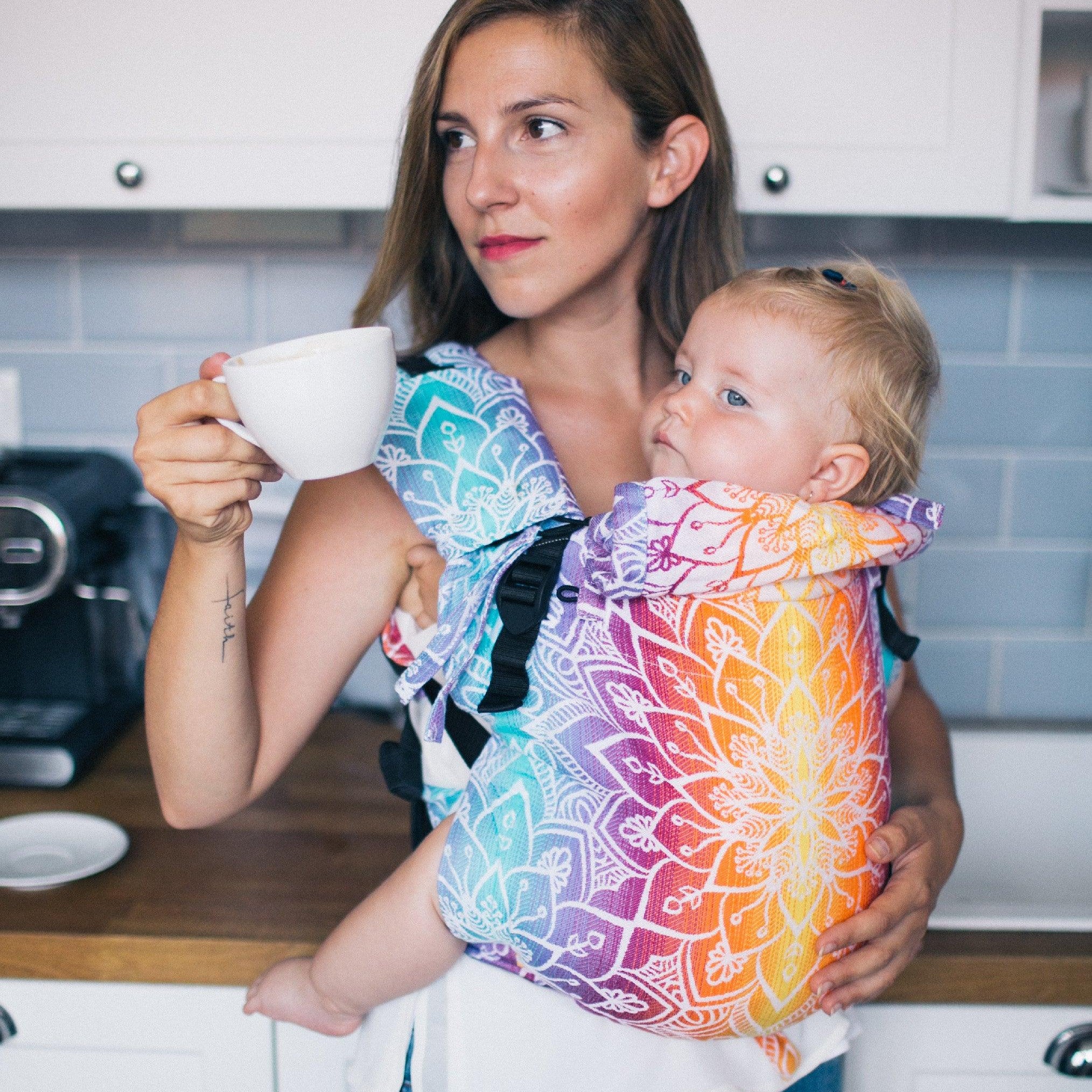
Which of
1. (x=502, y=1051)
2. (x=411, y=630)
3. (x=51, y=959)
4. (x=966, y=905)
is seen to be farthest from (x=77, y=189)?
(x=966, y=905)

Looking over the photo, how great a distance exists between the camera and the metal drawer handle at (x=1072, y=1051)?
1.14 metres

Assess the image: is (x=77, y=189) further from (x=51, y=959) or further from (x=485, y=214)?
(x=51, y=959)

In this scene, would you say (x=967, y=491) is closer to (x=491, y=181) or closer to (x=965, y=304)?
(x=965, y=304)

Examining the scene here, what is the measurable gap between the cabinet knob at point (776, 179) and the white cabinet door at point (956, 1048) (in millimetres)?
880

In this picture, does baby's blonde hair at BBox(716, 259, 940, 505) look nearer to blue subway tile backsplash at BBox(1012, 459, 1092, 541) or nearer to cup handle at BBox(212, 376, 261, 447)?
cup handle at BBox(212, 376, 261, 447)

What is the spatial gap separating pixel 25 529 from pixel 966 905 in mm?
1152

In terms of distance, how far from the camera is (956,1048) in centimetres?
115

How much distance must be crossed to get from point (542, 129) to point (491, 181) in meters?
0.08

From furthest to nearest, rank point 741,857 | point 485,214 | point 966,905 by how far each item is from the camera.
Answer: point 966,905, point 485,214, point 741,857

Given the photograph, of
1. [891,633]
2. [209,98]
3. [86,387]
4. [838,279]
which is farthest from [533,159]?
[86,387]

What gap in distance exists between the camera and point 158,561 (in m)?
→ 1.66

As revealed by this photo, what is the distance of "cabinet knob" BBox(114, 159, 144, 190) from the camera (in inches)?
48.4

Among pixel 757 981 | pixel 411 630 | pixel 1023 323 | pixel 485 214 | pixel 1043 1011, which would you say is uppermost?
pixel 485 214

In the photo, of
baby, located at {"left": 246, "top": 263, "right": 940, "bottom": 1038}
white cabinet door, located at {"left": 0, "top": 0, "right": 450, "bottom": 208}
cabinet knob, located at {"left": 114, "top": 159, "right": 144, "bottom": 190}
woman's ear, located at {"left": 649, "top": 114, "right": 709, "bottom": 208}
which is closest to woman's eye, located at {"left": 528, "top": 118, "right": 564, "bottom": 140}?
woman's ear, located at {"left": 649, "top": 114, "right": 709, "bottom": 208}
